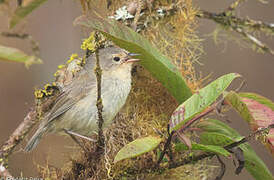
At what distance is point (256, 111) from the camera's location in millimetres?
2076

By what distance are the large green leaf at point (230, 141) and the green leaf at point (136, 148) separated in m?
0.32

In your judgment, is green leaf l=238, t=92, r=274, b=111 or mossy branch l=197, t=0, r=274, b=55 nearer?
green leaf l=238, t=92, r=274, b=111

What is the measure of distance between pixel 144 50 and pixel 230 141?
0.62 meters

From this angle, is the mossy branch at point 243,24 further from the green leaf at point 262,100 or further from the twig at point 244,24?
the green leaf at point 262,100

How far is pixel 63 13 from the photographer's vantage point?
4.35m

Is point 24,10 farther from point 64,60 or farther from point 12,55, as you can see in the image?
point 64,60

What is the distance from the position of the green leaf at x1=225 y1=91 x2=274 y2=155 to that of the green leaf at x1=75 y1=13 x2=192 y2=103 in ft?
A: 1.21

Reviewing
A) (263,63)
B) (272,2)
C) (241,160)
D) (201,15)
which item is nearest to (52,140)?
(201,15)

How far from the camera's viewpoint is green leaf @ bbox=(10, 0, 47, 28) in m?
2.15

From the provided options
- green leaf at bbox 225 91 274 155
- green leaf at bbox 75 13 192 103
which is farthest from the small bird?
green leaf at bbox 225 91 274 155

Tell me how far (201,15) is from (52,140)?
156cm

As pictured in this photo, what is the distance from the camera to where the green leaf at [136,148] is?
1845 mm

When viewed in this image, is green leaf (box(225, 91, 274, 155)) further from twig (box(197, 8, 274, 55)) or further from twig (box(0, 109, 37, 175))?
twig (box(0, 109, 37, 175))

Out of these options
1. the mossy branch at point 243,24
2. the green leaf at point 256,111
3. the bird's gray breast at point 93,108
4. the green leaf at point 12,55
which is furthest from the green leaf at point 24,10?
the mossy branch at point 243,24
